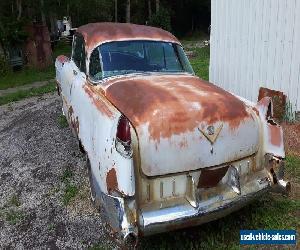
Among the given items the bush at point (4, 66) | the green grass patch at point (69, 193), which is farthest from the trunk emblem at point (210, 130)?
the bush at point (4, 66)

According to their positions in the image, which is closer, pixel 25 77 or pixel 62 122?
pixel 62 122

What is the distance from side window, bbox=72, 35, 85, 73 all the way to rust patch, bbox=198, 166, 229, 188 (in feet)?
8.48

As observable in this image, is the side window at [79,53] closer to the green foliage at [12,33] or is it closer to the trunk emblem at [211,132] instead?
the trunk emblem at [211,132]

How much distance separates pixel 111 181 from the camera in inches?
142

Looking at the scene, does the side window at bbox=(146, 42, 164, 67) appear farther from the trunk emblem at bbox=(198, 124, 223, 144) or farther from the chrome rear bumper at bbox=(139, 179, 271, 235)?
the chrome rear bumper at bbox=(139, 179, 271, 235)

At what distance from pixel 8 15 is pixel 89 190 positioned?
15.0 metres

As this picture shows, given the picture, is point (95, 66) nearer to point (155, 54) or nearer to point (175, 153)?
point (155, 54)

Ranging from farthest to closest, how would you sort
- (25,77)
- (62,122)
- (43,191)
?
(25,77) < (62,122) < (43,191)

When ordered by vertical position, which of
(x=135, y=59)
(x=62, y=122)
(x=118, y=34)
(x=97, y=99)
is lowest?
(x=62, y=122)

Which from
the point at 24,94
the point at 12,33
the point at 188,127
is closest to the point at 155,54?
the point at 188,127

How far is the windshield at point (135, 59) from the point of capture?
5.14 meters

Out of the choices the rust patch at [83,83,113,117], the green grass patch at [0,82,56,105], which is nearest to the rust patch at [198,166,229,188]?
the rust patch at [83,83,113,117]

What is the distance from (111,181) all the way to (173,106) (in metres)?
0.87

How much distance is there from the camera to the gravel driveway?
424cm
